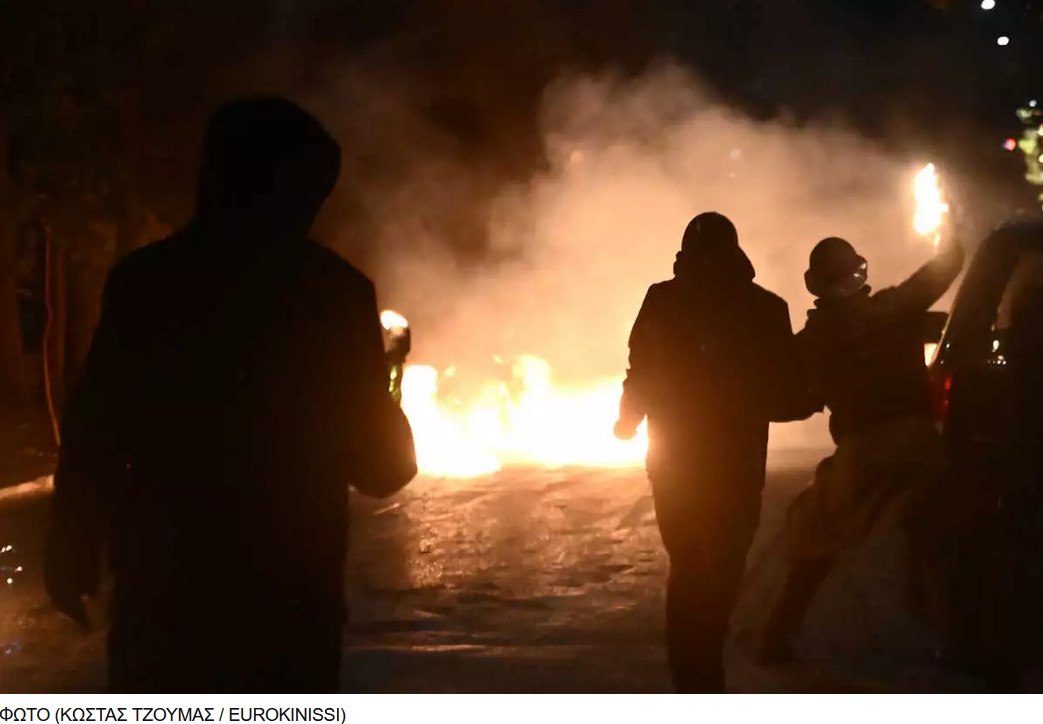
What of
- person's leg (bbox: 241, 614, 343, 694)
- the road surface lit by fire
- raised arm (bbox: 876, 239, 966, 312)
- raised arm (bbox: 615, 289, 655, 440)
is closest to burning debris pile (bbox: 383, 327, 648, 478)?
the road surface lit by fire

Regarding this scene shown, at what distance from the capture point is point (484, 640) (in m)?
4.72

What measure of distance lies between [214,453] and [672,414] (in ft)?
5.71

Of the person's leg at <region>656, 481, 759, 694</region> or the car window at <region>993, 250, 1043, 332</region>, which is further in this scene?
the car window at <region>993, 250, 1043, 332</region>

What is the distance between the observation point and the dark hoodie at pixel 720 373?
3387mm

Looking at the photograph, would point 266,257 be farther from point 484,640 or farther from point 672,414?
point 484,640

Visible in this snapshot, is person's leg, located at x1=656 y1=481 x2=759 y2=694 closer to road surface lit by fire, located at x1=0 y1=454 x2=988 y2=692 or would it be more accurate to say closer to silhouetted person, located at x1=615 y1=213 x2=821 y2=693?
silhouetted person, located at x1=615 y1=213 x2=821 y2=693

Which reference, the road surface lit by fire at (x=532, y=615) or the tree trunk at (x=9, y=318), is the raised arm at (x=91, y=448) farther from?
the tree trunk at (x=9, y=318)

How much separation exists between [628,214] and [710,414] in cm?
999

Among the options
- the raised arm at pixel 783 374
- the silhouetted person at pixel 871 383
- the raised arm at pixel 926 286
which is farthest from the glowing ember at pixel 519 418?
the raised arm at pixel 783 374

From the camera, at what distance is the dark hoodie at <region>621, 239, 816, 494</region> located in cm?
339

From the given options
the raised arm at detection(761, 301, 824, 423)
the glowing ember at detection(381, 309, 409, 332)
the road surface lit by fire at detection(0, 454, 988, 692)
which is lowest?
the road surface lit by fire at detection(0, 454, 988, 692)

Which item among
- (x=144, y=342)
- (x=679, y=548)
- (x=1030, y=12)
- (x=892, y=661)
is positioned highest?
(x=1030, y=12)

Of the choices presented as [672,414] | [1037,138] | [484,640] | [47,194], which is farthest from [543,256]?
[672,414]

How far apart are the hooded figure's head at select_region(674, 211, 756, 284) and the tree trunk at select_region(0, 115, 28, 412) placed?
856 cm
